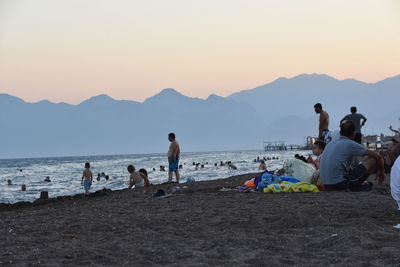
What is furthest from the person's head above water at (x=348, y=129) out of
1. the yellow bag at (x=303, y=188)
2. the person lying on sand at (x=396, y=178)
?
the person lying on sand at (x=396, y=178)

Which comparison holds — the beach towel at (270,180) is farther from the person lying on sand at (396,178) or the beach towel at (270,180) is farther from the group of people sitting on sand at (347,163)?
the person lying on sand at (396,178)

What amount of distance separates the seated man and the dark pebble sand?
17.4 inches

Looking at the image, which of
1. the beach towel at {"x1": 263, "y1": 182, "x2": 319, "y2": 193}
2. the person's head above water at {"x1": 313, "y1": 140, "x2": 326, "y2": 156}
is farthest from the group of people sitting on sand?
the person's head above water at {"x1": 313, "y1": 140, "x2": 326, "y2": 156}

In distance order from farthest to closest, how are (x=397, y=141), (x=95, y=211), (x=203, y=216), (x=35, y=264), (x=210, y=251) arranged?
(x=397, y=141) < (x=95, y=211) < (x=203, y=216) < (x=210, y=251) < (x=35, y=264)

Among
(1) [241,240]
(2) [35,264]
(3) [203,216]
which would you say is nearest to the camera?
(2) [35,264]

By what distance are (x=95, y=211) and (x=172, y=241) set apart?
3141 millimetres

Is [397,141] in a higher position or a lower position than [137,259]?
higher

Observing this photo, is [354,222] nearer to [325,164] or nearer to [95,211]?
[325,164]

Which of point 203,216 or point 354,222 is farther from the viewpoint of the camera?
point 203,216

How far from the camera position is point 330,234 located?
5.79 m

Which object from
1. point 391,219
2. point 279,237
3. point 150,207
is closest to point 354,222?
point 391,219

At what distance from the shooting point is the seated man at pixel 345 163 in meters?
8.67

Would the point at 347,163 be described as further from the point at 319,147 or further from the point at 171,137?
the point at 171,137

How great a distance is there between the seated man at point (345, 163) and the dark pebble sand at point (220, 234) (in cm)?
44
